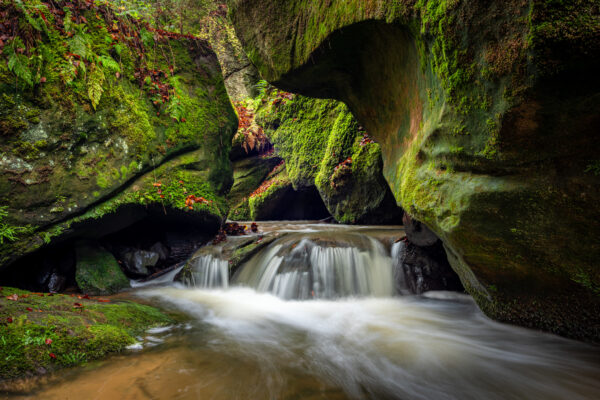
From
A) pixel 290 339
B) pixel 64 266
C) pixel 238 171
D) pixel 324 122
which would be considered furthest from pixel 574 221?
pixel 238 171

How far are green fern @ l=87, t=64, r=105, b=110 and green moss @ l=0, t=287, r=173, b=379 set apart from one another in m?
2.92

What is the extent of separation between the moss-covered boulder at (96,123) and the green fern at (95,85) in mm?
15

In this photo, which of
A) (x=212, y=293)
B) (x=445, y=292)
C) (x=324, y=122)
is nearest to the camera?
(x=445, y=292)

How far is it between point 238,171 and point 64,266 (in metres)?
9.44

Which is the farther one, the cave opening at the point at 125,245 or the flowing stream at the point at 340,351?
the cave opening at the point at 125,245

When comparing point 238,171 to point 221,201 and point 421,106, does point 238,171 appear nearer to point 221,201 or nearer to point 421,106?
point 221,201

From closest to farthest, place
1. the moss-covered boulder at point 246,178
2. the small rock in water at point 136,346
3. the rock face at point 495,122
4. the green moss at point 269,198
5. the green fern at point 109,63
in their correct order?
the rock face at point 495,122
the small rock in water at point 136,346
the green fern at point 109,63
the green moss at point 269,198
the moss-covered boulder at point 246,178

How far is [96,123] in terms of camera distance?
4.45 m

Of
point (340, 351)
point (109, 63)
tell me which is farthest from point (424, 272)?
point (109, 63)

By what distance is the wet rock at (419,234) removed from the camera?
4.21m

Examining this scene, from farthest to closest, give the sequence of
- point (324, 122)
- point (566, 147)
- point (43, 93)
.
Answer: point (324, 122) < point (43, 93) < point (566, 147)

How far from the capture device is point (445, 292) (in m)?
4.50

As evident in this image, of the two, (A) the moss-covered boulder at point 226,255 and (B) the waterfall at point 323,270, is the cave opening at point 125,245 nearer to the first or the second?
(A) the moss-covered boulder at point 226,255

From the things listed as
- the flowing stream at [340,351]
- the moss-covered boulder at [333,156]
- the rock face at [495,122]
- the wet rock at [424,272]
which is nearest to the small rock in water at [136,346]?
the flowing stream at [340,351]
